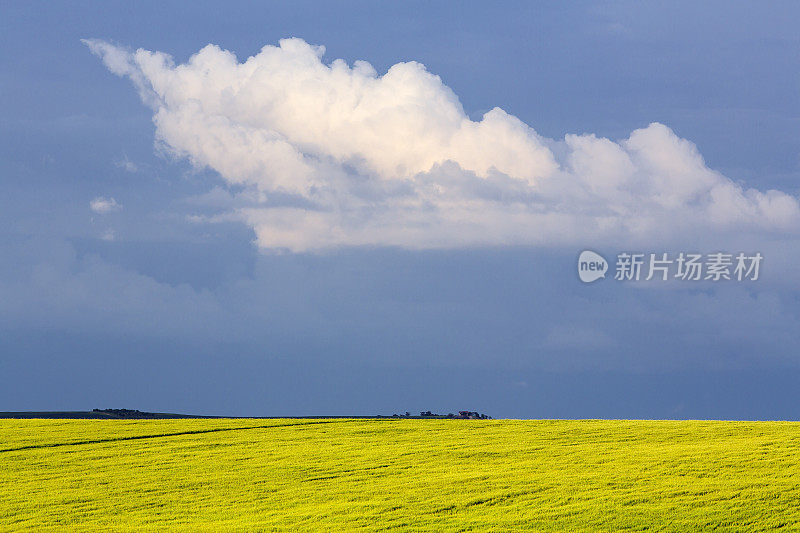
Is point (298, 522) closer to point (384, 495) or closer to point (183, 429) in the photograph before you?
point (384, 495)

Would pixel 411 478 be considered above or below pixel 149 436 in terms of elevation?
below

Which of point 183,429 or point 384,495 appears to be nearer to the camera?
point 384,495

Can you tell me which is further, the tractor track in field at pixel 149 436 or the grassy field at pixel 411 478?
the tractor track in field at pixel 149 436

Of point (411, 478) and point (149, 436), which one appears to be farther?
point (149, 436)

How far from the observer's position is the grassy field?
24.7 m

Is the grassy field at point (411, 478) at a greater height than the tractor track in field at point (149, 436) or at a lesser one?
lesser

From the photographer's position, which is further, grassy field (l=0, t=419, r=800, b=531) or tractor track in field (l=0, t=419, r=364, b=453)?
tractor track in field (l=0, t=419, r=364, b=453)

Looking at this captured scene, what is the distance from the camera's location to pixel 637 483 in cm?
2784

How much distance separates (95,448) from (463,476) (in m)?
18.9

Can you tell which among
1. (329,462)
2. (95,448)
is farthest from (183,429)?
(329,462)

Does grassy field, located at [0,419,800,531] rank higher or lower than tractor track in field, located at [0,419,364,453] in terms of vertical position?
lower

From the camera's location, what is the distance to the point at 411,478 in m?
30.5

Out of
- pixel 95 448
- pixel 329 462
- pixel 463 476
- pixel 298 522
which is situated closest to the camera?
pixel 298 522

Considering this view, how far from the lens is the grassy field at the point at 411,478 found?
2473 cm
